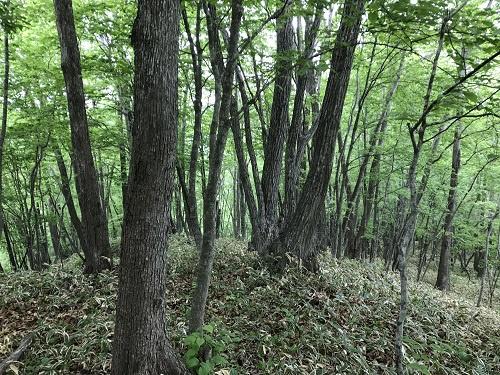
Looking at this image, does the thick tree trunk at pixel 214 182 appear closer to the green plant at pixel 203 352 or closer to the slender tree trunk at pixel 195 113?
the green plant at pixel 203 352

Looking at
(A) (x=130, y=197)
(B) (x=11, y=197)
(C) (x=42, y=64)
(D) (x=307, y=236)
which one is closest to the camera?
(A) (x=130, y=197)

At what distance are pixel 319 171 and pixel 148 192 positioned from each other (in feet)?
10.3

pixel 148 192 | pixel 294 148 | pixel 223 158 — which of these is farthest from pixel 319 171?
pixel 148 192

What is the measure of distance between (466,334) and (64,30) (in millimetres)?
7030

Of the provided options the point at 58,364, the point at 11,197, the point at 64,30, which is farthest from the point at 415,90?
the point at 11,197

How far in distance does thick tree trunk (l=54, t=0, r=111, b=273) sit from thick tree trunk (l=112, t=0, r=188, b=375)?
2.86 metres

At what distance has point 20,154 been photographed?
340 inches

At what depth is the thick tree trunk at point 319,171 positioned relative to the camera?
4902 mm

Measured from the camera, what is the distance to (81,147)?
5.14 m

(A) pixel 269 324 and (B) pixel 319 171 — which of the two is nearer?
(A) pixel 269 324

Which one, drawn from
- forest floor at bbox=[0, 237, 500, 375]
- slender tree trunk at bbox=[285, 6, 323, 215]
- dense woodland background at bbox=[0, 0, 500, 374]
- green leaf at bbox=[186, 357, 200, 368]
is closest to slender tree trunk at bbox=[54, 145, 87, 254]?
dense woodland background at bbox=[0, 0, 500, 374]

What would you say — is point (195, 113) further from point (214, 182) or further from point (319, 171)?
point (214, 182)

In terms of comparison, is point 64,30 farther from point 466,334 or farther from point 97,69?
point 466,334

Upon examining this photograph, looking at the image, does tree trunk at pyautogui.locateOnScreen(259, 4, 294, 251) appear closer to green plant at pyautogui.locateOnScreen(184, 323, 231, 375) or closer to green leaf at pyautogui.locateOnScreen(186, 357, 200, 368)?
green plant at pyautogui.locateOnScreen(184, 323, 231, 375)
